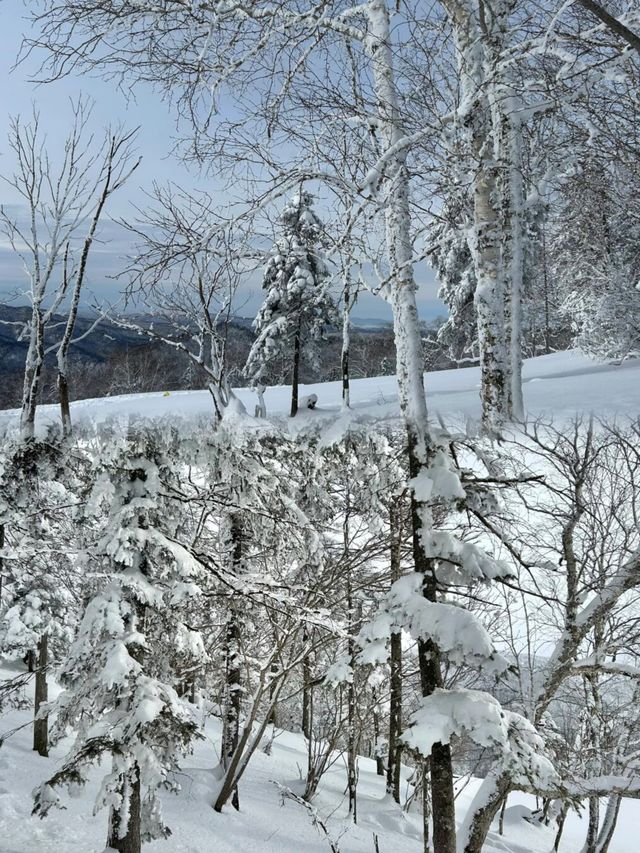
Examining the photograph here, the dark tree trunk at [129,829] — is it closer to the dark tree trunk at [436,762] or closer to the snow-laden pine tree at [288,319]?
the dark tree trunk at [436,762]

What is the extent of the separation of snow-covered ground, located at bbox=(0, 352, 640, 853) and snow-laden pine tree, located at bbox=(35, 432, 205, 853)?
990 millimetres

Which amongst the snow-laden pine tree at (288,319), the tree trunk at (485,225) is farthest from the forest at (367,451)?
the snow-laden pine tree at (288,319)

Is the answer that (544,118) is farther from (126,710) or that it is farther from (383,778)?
(383,778)

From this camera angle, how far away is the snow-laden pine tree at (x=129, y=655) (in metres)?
6.69

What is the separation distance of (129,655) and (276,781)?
7903mm

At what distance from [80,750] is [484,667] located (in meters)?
4.41

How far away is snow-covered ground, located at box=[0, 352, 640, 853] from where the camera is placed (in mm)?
5293

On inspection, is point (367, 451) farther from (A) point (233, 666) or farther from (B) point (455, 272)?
(B) point (455, 272)

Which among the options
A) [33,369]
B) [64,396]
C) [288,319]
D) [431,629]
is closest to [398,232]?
[64,396]

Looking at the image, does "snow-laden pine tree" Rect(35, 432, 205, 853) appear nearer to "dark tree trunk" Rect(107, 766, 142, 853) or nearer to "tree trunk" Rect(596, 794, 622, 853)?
"dark tree trunk" Rect(107, 766, 142, 853)

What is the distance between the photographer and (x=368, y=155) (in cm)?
509

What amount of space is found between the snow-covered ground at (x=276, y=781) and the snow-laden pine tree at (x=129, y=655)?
3.25 feet

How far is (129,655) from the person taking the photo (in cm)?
697

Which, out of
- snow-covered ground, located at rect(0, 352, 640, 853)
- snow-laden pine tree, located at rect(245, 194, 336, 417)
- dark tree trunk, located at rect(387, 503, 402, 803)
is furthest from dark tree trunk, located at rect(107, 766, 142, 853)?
snow-laden pine tree, located at rect(245, 194, 336, 417)
